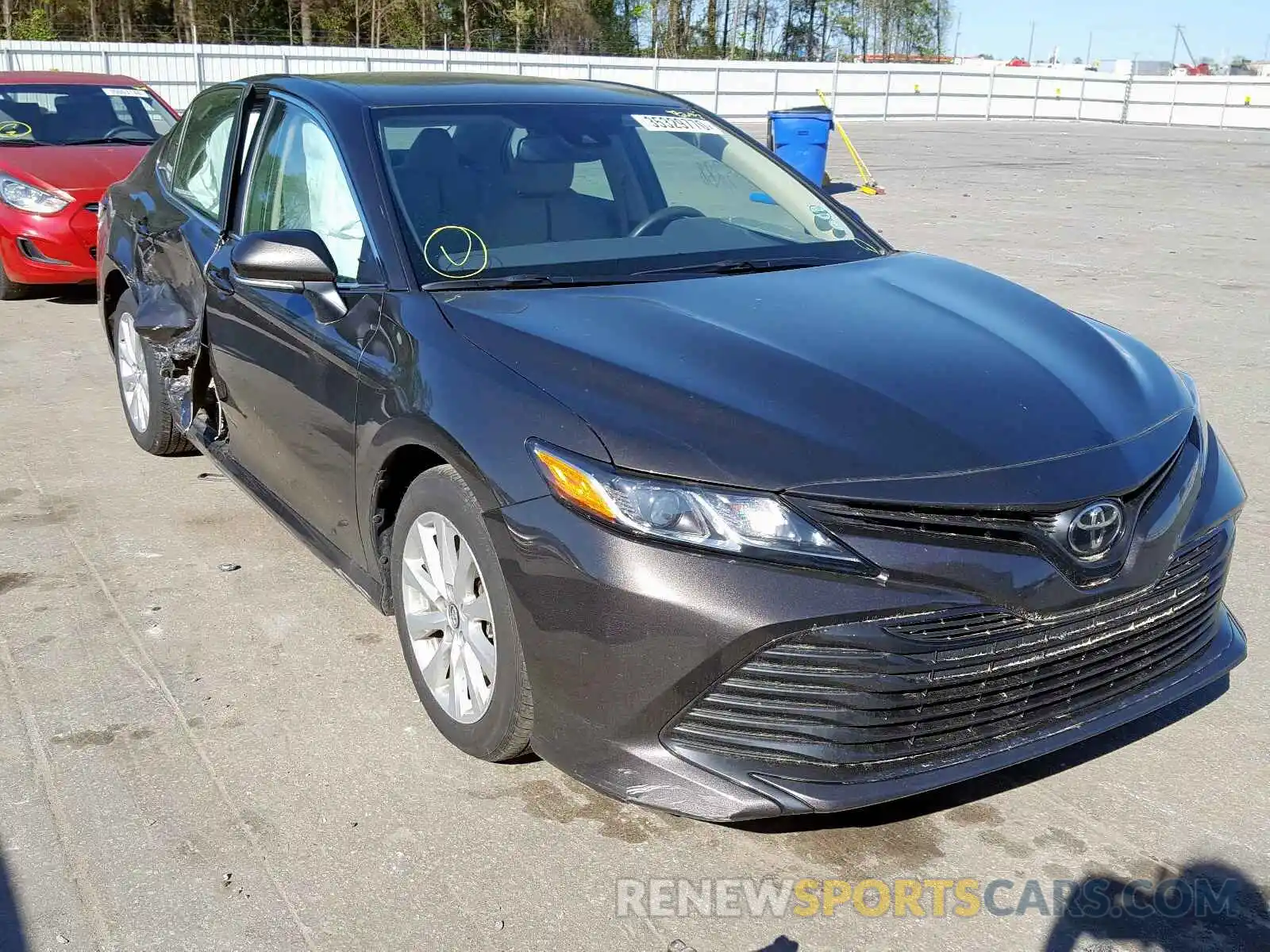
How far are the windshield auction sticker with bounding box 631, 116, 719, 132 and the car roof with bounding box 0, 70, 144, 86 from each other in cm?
712

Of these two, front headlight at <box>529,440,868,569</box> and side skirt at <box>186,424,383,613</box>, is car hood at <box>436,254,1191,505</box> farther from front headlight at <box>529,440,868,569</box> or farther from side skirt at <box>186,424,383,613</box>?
side skirt at <box>186,424,383,613</box>

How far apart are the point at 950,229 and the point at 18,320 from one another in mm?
8788

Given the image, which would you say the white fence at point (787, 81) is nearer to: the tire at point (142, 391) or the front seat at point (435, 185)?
the tire at point (142, 391)

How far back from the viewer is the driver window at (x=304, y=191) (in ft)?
12.0

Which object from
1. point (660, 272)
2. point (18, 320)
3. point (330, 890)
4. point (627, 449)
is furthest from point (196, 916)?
point (18, 320)

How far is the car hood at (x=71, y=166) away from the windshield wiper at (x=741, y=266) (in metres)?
6.26

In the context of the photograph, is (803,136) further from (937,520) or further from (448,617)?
(937,520)

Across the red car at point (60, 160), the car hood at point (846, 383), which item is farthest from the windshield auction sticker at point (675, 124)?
the red car at point (60, 160)

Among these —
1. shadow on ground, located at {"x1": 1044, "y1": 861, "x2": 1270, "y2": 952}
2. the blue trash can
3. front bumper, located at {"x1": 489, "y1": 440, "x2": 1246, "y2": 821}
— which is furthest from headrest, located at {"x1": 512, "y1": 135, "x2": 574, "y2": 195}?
the blue trash can

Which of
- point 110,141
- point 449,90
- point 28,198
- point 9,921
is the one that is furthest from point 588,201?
point 110,141

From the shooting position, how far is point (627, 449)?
2.63 metres

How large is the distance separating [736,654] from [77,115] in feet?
29.2

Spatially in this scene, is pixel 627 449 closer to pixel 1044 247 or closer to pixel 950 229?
pixel 1044 247

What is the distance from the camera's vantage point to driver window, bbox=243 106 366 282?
3.64 meters
